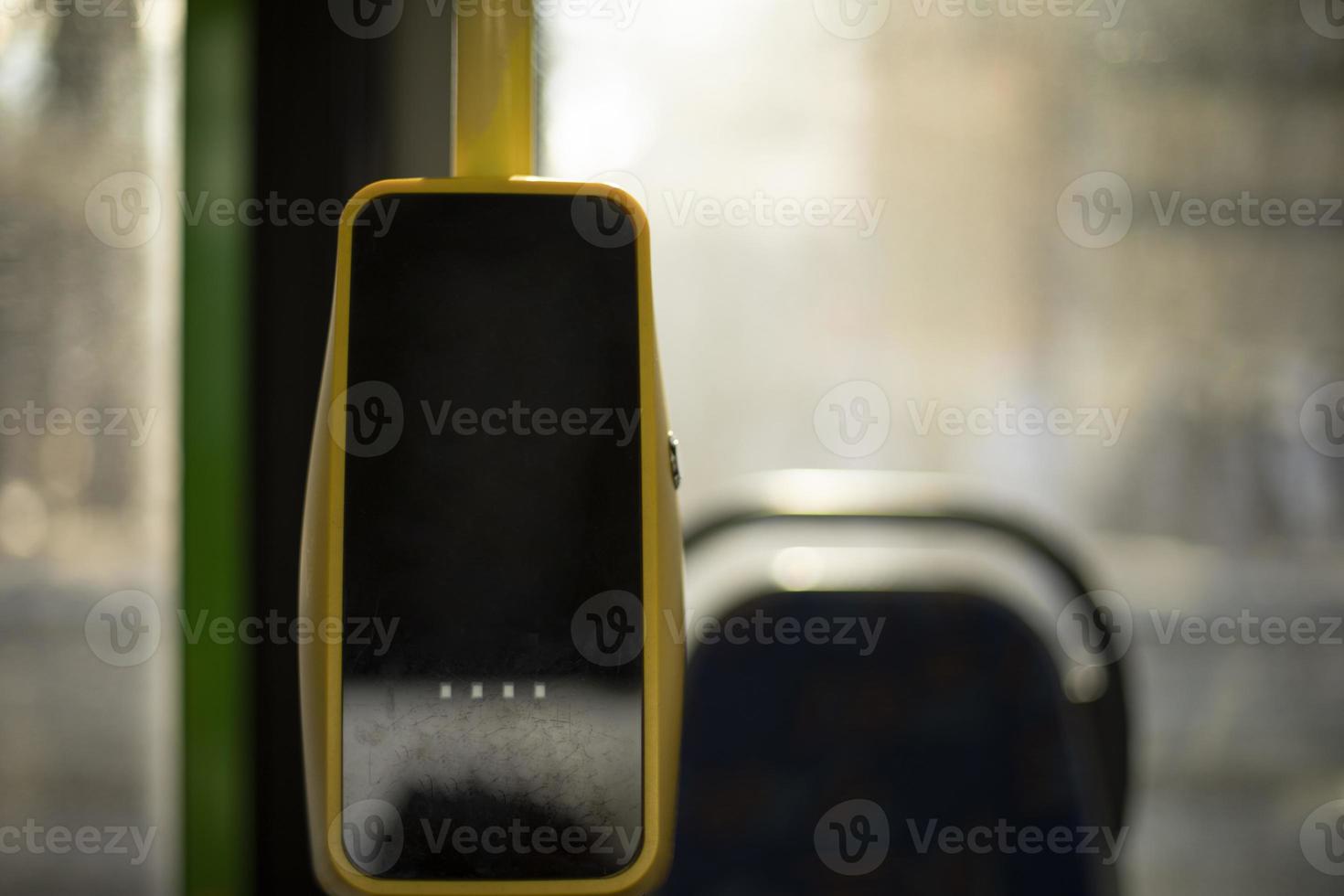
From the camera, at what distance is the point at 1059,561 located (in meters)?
0.96

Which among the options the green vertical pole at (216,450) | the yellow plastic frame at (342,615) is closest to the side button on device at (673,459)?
the yellow plastic frame at (342,615)

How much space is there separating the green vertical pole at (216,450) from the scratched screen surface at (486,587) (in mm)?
675

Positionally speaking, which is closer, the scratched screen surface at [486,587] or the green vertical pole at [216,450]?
the scratched screen surface at [486,587]

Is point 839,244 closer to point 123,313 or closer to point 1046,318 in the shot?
point 1046,318

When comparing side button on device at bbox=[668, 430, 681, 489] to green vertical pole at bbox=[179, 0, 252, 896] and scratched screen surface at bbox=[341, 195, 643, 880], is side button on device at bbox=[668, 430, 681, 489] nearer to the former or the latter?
scratched screen surface at bbox=[341, 195, 643, 880]

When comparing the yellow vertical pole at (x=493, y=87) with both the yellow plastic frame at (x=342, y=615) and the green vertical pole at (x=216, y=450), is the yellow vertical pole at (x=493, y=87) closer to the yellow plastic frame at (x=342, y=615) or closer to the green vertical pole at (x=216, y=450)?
the yellow plastic frame at (x=342, y=615)

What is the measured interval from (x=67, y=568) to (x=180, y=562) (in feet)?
0.35

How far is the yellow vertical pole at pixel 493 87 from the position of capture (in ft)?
1.09

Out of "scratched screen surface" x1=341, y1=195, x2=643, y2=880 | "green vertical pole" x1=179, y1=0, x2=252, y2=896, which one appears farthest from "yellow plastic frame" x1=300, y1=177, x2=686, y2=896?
"green vertical pole" x1=179, y1=0, x2=252, y2=896

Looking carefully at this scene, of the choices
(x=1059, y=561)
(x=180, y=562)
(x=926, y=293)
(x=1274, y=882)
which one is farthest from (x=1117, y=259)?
(x=180, y=562)

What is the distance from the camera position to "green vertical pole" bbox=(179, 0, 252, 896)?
35.6 inches

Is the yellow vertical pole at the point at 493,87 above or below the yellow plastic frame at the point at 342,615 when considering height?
above

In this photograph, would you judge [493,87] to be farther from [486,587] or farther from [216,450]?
[216,450]

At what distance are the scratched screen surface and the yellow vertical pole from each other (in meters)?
0.04
